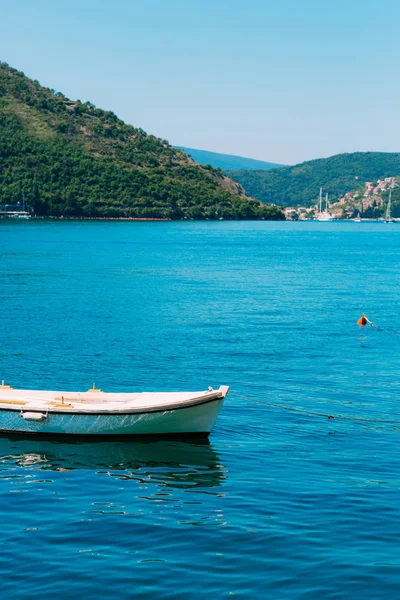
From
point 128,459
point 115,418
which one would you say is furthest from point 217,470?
point 115,418

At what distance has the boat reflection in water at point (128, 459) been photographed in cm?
2120

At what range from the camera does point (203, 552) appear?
16.2 meters

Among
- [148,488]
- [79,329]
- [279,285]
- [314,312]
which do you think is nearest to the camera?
[148,488]

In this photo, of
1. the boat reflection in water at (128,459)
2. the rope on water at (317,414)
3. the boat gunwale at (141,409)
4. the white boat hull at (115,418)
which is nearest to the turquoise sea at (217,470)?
the boat reflection in water at (128,459)

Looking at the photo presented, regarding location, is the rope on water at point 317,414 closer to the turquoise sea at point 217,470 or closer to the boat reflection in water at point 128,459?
the turquoise sea at point 217,470

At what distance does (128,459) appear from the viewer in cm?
2267

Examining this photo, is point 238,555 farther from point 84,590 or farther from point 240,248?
point 240,248

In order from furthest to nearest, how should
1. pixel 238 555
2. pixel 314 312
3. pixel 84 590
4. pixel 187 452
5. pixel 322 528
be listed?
pixel 314 312 < pixel 187 452 < pixel 322 528 < pixel 238 555 < pixel 84 590

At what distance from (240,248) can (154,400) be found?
116 m

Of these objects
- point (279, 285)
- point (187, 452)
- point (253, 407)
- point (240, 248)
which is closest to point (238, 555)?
point (187, 452)

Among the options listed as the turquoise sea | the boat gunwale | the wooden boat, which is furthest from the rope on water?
the boat gunwale

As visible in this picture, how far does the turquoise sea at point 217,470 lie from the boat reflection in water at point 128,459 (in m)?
0.08

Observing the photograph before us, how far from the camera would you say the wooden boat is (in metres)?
23.4

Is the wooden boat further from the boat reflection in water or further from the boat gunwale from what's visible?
the boat reflection in water
